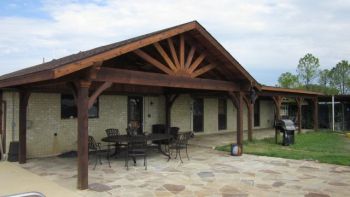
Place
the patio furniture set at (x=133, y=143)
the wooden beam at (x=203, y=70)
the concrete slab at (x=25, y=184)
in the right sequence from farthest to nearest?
the wooden beam at (x=203, y=70) < the patio furniture set at (x=133, y=143) < the concrete slab at (x=25, y=184)

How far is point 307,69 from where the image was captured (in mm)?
37562

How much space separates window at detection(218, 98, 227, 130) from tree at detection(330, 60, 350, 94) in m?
27.5

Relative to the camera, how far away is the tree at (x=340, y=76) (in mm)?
40562

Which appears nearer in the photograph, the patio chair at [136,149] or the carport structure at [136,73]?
the carport structure at [136,73]

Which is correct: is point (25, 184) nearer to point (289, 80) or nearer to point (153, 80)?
point (153, 80)

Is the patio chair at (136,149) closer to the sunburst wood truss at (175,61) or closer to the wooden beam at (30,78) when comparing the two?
the sunburst wood truss at (175,61)

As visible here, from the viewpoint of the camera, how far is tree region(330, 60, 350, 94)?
4056cm

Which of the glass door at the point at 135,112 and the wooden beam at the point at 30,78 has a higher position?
the wooden beam at the point at 30,78

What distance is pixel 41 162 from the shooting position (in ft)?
30.9

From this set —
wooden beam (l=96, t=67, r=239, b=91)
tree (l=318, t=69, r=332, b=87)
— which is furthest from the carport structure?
tree (l=318, t=69, r=332, b=87)

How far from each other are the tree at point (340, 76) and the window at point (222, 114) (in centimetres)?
2746

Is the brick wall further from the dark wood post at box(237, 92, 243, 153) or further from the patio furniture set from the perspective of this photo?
the dark wood post at box(237, 92, 243, 153)

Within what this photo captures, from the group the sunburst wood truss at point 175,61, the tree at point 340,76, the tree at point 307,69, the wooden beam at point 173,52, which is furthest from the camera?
the tree at point 340,76

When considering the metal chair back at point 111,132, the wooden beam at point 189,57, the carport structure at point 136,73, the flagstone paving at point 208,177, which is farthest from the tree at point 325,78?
the wooden beam at point 189,57
